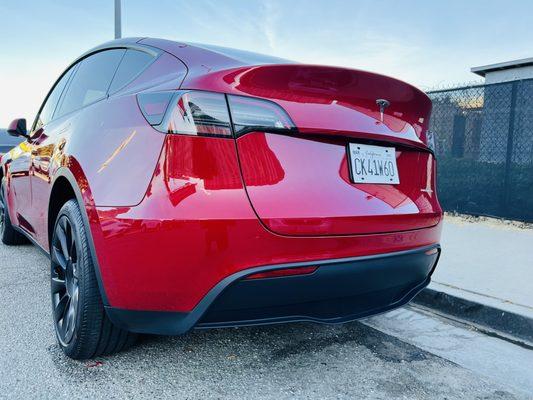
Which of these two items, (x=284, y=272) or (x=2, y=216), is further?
(x=2, y=216)

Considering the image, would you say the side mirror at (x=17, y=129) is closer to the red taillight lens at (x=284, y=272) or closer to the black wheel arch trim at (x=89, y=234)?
the black wheel arch trim at (x=89, y=234)

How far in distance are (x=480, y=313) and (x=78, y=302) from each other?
7.95 ft

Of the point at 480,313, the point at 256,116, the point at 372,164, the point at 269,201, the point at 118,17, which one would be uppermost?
the point at 118,17

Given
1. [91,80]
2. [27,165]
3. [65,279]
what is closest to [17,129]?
[27,165]

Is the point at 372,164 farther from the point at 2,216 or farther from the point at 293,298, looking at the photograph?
the point at 2,216

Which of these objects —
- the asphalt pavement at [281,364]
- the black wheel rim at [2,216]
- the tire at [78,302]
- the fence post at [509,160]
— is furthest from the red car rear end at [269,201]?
the fence post at [509,160]

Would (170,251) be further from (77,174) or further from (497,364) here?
(497,364)

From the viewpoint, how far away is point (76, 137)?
2.33 m

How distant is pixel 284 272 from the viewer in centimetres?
168

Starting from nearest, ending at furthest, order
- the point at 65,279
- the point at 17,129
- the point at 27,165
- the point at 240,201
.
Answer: the point at 240,201
the point at 65,279
the point at 27,165
the point at 17,129

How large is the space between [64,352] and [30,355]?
0.21 meters

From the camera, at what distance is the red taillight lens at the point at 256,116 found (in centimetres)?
168

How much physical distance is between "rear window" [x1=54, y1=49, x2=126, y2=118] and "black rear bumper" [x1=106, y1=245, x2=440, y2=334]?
1.38m

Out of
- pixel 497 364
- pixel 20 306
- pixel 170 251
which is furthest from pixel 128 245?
pixel 497 364
